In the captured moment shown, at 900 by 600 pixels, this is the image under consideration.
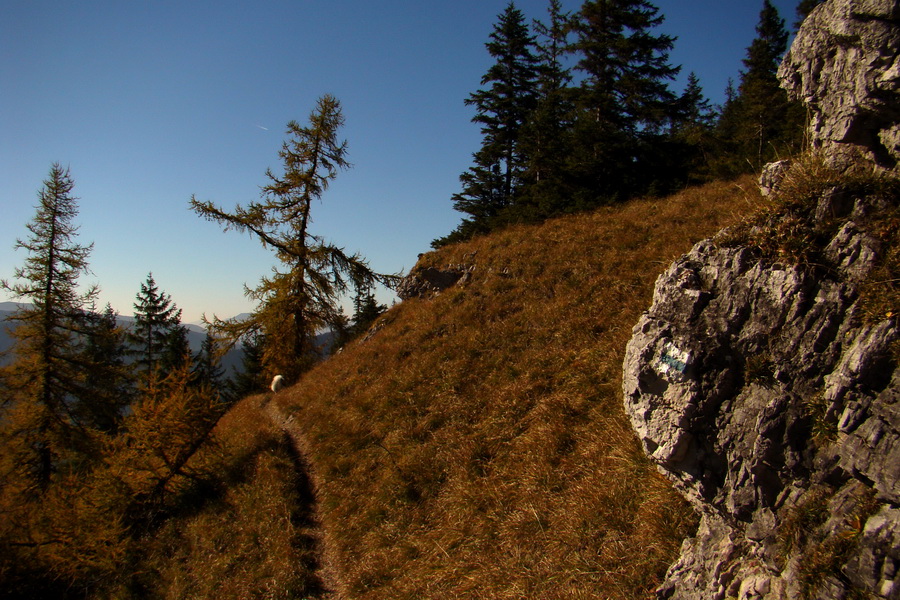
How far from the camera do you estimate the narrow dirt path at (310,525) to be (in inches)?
276

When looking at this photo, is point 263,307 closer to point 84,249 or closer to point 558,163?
point 84,249

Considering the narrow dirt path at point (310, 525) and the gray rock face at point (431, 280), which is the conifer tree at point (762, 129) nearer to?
the gray rock face at point (431, 280)

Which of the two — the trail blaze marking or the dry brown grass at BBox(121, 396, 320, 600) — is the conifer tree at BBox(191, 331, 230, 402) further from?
the trail blaze marking

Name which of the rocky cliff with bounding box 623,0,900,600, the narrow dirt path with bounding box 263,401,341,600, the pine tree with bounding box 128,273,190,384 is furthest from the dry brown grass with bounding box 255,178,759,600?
the pine tree with bounding box 128,273,190,384

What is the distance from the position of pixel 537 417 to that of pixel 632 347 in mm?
4053

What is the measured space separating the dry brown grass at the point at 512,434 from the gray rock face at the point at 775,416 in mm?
1014

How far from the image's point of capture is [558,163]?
21.2 metres

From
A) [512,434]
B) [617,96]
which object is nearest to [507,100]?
[617,96]

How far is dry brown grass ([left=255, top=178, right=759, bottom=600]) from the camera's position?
5.05m

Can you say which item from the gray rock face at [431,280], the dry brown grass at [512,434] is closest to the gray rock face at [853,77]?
the dry brown grass at [512,434]

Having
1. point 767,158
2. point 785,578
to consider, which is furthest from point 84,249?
point 767,158

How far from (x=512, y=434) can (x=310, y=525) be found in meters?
4.69

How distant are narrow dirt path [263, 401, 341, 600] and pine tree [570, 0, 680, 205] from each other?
15592 millimetres

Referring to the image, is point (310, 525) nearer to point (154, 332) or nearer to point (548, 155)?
point (548, 155)
